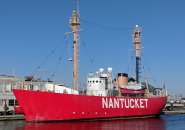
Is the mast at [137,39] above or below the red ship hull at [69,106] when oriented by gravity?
above

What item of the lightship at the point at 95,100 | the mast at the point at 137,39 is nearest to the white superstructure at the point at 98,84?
the lightship at the point at 95,100

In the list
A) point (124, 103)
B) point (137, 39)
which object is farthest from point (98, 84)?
point (137, 39)

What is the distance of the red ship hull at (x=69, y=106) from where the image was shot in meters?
37.0

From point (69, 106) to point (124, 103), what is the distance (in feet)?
29.6

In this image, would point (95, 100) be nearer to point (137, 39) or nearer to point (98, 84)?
point (98, 84)

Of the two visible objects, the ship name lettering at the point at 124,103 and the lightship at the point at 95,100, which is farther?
the ship name lettering at the point at 124,103

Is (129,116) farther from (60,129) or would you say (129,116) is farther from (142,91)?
(60,129)

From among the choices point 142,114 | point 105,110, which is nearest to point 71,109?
point 105,110

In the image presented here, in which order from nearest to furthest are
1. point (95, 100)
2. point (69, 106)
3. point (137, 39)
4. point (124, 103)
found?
point (69, 106) < point (95, 100) < point (124, 103) < point (137, 39)

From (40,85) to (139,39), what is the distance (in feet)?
56.7

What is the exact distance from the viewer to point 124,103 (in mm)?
44625

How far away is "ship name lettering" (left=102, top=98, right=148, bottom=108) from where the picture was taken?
4227cm

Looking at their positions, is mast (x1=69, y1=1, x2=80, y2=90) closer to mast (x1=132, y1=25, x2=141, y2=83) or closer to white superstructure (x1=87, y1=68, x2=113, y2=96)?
white superstructure (x1=87, y1=68, x2=113, y2=96)

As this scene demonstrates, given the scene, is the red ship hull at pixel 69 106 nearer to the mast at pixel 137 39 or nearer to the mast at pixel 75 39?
the mast at pixel 75 39
